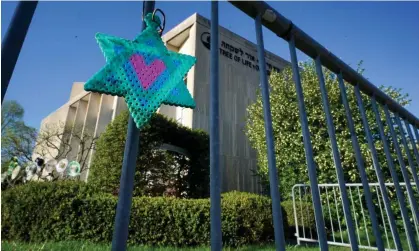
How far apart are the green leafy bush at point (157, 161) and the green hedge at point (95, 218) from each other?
1393mm

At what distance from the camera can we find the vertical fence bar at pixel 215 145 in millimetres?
551

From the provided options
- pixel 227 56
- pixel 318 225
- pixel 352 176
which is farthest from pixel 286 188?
pixel 318 225

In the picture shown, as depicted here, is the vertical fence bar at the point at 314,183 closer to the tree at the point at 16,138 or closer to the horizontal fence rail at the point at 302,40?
the horizontal fence rail at the point at 302,40

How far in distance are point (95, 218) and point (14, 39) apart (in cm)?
497

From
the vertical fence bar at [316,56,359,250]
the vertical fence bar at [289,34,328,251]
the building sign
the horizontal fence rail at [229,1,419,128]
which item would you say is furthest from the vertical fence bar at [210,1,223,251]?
the building sign

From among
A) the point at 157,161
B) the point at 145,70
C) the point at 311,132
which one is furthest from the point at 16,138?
the point at 145,70

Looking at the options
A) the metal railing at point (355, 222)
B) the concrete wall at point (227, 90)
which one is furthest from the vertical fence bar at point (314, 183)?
the concrete wall at point (227, 90)

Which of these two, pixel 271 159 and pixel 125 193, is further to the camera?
pixel 271 159

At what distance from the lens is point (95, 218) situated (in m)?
4.70

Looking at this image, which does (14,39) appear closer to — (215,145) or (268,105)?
(215,145)

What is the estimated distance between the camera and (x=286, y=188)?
870cm

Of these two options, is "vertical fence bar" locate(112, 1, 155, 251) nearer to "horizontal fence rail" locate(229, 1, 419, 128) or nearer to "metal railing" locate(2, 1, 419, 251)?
"metal railing" locate(2, 1, 419, 251)

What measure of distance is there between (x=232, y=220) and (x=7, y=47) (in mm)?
5149

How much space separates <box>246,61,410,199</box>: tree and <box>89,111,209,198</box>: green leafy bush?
2602 mm
